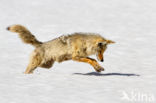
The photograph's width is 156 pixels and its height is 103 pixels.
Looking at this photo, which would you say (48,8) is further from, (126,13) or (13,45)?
(13,45)

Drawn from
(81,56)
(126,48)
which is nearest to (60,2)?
(126,48)

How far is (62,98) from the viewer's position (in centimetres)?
895

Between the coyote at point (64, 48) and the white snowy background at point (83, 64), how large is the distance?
0.49 metres

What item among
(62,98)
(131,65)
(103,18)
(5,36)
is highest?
(103,18)

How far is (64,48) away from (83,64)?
13.4 feet

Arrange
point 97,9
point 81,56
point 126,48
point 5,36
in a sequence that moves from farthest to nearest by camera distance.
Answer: point 97,9
point 5,36
point 126,48
point 81,56

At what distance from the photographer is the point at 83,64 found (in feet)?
56.4

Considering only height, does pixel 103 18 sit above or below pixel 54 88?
above

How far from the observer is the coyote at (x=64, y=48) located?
13.0m

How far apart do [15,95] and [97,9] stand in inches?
805

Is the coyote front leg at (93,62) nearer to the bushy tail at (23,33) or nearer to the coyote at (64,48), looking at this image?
the coyote at (64,48)

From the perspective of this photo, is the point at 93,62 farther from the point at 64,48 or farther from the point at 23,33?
the point at 23,33

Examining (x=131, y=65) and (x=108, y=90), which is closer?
(x=108, y=90)

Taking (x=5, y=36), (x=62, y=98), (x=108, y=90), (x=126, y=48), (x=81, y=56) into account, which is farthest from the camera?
(x=5, y=36)
